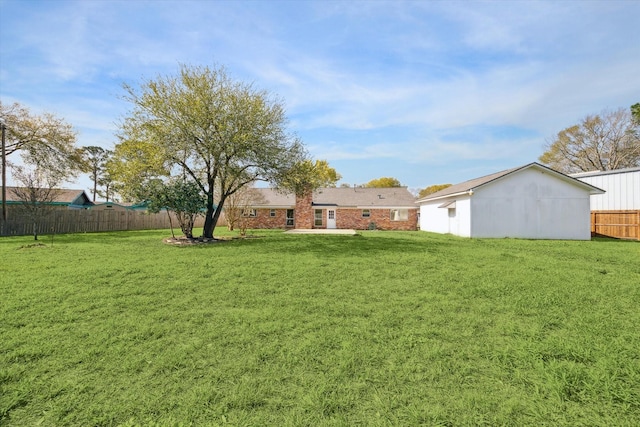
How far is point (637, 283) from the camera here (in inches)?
264

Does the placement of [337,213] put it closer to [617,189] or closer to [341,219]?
[341,219]

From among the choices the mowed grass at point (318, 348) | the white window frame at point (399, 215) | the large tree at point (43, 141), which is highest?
the large tree at point (43, 141)

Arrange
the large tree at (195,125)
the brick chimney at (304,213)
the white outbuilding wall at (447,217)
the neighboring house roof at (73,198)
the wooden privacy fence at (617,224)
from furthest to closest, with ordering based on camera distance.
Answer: the neighboring house roof at (73,198), the brick chimney at (304,213), the white outbuilding wall at (447,217), the wooden privacy fence at (617,224), the large tree at (195,125)

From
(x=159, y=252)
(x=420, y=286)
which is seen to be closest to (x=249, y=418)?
(x=420, y=286)

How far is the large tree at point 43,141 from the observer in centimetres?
2170

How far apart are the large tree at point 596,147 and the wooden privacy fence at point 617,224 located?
16.4m

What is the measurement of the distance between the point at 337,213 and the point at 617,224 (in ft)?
62.2

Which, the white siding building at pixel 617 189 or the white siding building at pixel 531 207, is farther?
the white siding building at pixel 617 189

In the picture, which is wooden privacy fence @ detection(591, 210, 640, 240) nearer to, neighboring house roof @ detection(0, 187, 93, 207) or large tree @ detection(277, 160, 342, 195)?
large tree @ detection(277, 160, 342, 195)

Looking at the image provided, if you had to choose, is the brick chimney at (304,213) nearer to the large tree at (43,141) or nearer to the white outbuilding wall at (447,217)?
the white outbuilding wall at (447,217)

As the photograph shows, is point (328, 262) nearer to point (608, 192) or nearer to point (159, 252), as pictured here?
point (159, 252)

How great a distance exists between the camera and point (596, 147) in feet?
106

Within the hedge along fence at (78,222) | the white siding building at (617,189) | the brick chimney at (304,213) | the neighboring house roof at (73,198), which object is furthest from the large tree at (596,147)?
the neighboring house roof at (73,198)

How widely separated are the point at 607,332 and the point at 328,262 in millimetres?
5798
